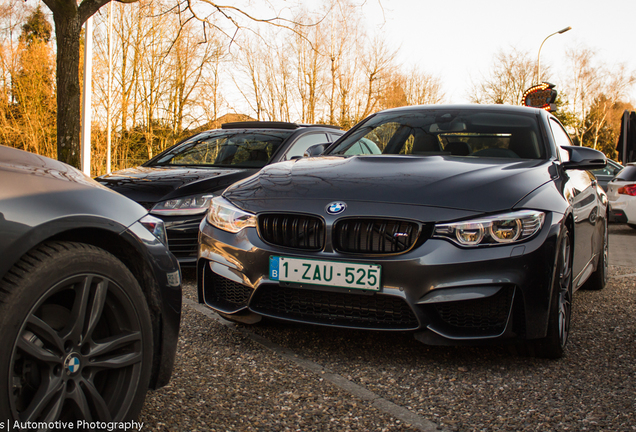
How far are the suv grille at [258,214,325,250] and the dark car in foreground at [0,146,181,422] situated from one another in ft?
3.08

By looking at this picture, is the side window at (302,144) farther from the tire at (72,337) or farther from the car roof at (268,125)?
the tire at (72,337)

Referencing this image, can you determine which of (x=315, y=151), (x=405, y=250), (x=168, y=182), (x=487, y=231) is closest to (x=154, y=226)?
(x=405, y=250)

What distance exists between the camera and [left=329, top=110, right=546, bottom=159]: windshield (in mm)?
4125

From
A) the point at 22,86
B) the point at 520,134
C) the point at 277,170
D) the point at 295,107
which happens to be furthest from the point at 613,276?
the point at 295,107

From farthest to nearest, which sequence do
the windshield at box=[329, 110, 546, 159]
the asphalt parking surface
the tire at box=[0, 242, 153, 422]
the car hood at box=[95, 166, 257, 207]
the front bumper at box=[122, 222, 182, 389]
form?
the car hood at box=[95, 166, 257, 207] → the windshield at box=[329, 110, 546, 159] → the asphalt parking surface → the front bumper at box=[122, 222, 182, 389] → the tire at box=[0, 242, 153, 422]

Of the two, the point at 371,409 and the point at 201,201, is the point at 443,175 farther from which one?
the point at 201,201

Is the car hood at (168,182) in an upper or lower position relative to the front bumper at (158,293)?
upper

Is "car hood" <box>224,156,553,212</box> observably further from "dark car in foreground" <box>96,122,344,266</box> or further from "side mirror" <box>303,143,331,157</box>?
"dark car in foreground" <box>96,122,344,266</box>

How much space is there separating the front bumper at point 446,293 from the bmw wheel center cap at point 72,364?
1.33 meters

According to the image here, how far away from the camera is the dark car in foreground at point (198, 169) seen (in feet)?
17.0

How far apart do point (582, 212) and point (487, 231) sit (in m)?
1.42

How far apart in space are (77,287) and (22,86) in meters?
20.6

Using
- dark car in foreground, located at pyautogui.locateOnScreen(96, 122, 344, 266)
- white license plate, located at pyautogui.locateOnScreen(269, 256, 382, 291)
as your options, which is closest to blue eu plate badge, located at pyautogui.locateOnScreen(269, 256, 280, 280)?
white license plate, located at pyautogui.locateOnScreen(269, 256, 382, 291)

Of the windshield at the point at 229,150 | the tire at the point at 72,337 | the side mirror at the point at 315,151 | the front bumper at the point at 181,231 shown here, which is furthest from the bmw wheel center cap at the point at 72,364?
the windshield at the point at 229,150
